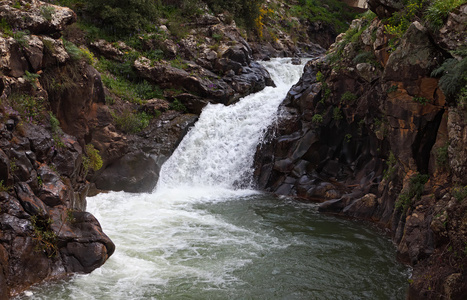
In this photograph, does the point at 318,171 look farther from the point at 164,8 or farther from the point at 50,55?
the point at 164,8

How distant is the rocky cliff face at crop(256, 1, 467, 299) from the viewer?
290 inches

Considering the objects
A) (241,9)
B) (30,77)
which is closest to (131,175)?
(30,77)

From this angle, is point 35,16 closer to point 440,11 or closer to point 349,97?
point 440,11

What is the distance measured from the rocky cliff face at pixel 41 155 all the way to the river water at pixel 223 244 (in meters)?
0.52

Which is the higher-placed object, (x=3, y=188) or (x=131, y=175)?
(x=3, y=188)

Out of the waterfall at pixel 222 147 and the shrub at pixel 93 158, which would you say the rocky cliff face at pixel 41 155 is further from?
the waterfall at pixel 222 147

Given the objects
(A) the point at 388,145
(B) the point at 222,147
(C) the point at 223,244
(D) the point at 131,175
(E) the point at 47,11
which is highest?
(E) the point at 47,11

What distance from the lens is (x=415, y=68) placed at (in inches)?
369

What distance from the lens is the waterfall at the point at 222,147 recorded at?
51.3 feet

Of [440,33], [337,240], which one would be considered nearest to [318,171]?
[337,240]

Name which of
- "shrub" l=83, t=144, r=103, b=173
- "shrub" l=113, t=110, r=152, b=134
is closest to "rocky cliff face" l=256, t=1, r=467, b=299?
"shrub" l=113, t=110, r=152, b=134

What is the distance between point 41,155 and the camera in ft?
29.8

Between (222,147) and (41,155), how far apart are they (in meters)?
8.47

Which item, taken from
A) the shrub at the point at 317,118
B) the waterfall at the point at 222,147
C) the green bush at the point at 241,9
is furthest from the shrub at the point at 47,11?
the green bush at the point at 241,9
